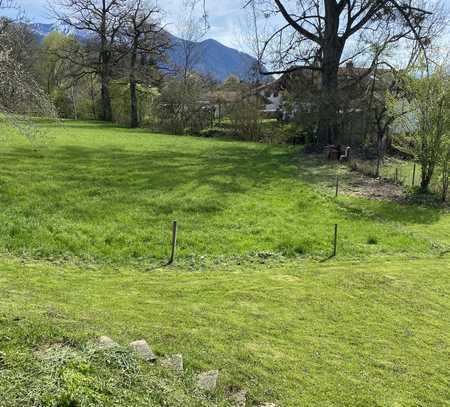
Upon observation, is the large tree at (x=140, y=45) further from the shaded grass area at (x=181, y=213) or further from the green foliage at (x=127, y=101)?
the shaded grass area at (x=181, y=213)

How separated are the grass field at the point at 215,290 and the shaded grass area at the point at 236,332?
0.02 metres

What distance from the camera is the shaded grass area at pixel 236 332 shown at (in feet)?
12.4

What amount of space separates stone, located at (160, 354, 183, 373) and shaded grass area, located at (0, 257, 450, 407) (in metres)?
0.12

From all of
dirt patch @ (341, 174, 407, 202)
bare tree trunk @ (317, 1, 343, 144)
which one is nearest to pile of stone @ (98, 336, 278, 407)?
dirt patch @ (341, 174, 407, 202)

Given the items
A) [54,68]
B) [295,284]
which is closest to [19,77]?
[295,284]

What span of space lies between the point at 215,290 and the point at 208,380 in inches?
139

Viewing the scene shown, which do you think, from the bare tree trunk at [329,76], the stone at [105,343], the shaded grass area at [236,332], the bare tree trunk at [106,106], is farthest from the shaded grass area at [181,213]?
the bare tree trunk at [106,106]

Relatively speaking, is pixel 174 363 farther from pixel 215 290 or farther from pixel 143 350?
pixel 215 290

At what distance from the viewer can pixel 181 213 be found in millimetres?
13102

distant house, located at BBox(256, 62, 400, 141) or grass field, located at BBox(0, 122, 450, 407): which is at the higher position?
distant house, located at BBox(256, 62, 400, 141)

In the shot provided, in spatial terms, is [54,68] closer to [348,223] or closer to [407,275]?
[348,223]

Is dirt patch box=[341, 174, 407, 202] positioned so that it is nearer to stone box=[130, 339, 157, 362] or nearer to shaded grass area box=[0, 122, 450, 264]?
shaded grass area box=[0, 122, 450, 264]

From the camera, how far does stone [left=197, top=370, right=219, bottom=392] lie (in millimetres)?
4419

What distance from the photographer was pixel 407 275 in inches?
384
